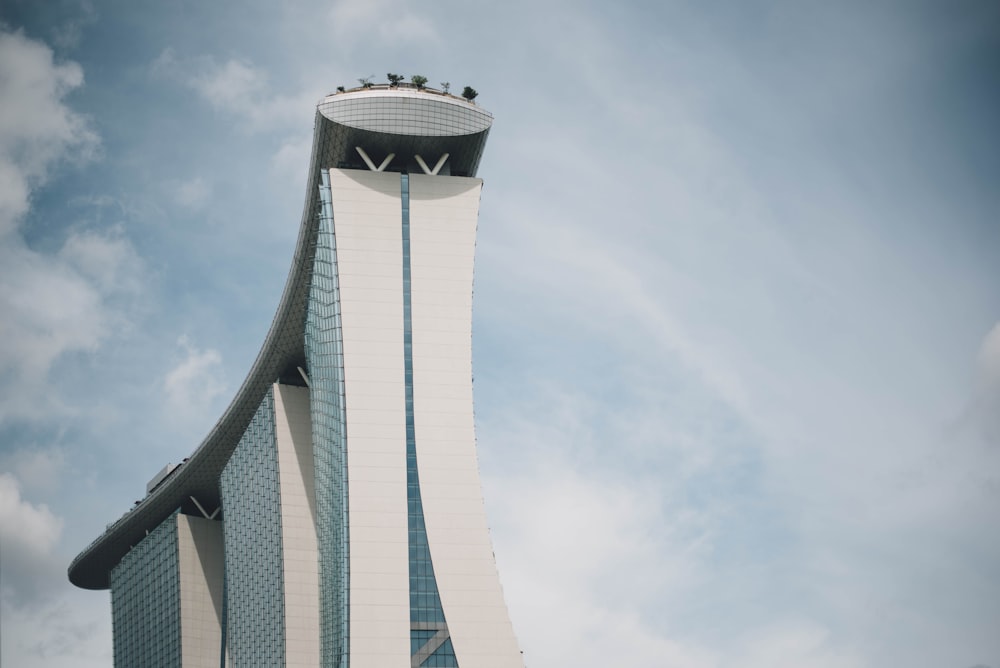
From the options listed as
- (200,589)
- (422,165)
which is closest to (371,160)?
(422,165)

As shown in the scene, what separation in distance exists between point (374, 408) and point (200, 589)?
48.4 metres

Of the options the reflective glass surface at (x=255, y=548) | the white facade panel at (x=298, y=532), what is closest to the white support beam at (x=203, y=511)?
the reflective glass surface at (x=255, y=548)

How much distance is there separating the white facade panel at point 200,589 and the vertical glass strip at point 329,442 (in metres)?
32.9

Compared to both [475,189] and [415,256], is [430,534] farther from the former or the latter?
[475,189]

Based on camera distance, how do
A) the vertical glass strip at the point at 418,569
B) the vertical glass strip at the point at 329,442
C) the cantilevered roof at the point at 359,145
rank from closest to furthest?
the vertical glass strip at the point at 418,569 < the vertical glass strip at the point at 329,442 < the cantilevered roof at the point at 359,145

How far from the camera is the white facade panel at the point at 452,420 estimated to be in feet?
188

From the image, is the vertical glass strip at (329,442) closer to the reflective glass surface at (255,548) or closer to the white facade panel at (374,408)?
the white facade panel at (374,408)

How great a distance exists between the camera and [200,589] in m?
99.4

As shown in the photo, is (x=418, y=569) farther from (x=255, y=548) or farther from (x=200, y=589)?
(x=200, y=589)

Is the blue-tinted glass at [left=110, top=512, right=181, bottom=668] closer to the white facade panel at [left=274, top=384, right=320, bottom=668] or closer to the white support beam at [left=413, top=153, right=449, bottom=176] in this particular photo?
the white facade panel at [left=274, top=384, right=320, bottom=668]

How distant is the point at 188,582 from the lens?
3898 inches

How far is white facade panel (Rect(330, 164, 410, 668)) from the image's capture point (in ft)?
185

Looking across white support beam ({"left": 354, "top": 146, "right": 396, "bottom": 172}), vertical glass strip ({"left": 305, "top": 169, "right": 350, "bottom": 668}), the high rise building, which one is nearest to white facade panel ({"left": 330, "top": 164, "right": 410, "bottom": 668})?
the high rise building

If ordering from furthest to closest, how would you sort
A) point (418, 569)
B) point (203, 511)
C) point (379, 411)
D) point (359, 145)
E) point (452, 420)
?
point (203, 511), point (359, 145), point (452, 420), point (379, 411), point (418, 569)
